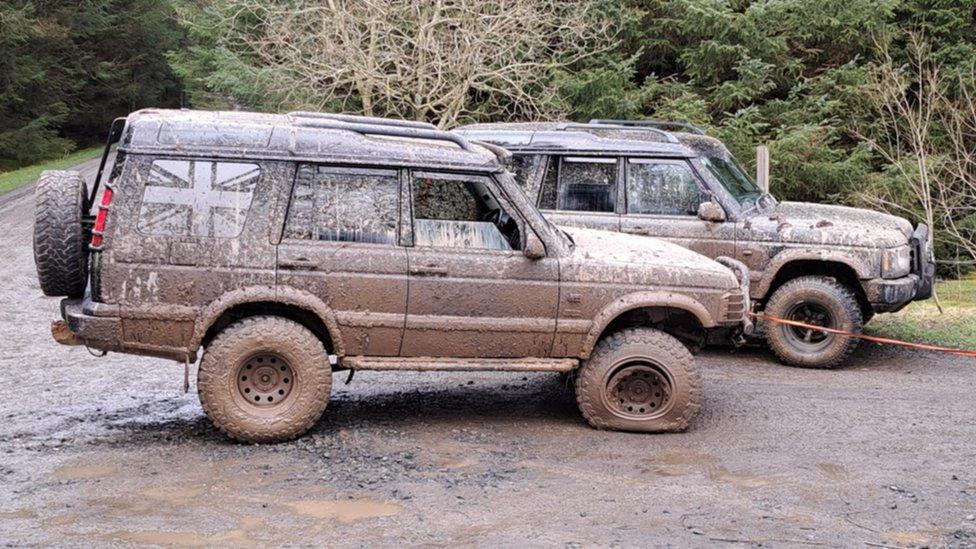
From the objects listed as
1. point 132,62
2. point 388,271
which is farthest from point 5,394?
point 132,62

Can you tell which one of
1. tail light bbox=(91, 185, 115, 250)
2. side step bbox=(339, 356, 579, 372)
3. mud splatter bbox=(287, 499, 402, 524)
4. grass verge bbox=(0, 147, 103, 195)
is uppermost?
grass verge bbox=(0, 147, 103, 195)

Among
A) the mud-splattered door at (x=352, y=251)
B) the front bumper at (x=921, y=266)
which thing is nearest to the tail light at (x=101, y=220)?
the mud-splattered door at (x=352, y=251)

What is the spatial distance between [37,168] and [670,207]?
2935 centimetres

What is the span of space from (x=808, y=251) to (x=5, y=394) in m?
7.33

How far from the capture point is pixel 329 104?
1891 centimetres

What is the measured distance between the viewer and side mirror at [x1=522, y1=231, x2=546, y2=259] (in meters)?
7.36

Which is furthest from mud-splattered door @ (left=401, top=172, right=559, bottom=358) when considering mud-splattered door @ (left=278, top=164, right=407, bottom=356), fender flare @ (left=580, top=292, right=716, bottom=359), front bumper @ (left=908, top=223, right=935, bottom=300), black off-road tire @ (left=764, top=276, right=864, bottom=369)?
front bumper @ (left=908, top=223, right=935, bottom=300)

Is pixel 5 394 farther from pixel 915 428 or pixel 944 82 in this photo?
pixel 944 82

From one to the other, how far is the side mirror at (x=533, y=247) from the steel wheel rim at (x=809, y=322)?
12.4 ft

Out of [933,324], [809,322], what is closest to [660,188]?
[809,322]

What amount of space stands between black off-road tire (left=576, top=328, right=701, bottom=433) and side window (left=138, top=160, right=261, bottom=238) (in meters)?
2.75

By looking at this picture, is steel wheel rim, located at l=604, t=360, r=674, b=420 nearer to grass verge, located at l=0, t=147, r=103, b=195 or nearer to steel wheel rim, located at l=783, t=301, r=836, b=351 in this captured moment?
steel wheel rim, located at l=783, t=301, r=836, b=351

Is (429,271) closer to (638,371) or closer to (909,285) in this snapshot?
(638,371)

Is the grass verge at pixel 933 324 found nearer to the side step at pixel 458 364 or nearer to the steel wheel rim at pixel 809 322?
the steel wheel rim at pixel 809 322
